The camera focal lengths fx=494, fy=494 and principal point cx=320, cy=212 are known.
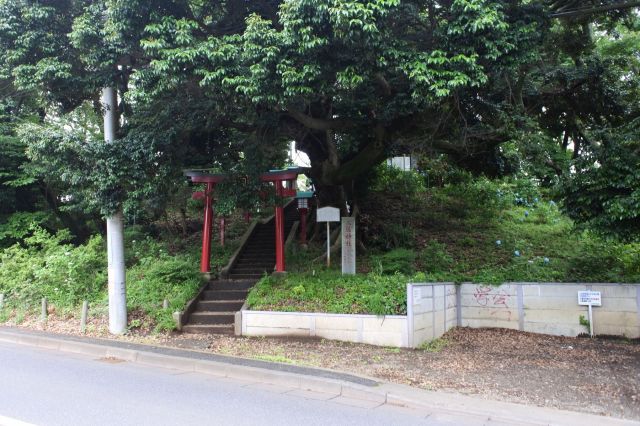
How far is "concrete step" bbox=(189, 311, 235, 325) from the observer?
493 inches

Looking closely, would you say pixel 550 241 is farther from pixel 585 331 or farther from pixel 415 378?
Result: pixel 415 378

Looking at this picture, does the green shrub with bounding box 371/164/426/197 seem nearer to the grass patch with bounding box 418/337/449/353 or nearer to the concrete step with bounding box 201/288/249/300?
the concrete step with bounding box 201/288/249/300

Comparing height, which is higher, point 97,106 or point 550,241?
point 97,106

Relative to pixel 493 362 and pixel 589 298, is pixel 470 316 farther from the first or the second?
pixel 493 362

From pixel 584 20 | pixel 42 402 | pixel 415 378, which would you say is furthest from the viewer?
pixel 584 20

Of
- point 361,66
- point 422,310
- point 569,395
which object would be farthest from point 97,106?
point 569,395

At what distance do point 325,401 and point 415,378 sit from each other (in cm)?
171

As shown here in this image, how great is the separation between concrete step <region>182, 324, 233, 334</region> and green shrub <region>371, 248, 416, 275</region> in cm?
405

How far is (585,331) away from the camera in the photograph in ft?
35.3

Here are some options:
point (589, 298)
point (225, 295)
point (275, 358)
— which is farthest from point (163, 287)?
point (589, 298)

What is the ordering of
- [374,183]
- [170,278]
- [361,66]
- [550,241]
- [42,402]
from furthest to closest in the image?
1. [374,183]
2. [550,241]
3. [170,278]
4. [361,66]
5. [42,402]

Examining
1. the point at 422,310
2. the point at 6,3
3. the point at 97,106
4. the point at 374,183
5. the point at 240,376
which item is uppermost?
the point at 6,3

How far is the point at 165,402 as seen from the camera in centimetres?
679

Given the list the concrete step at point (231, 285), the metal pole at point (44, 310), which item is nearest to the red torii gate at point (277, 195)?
the concrete step at point (231, 285)
